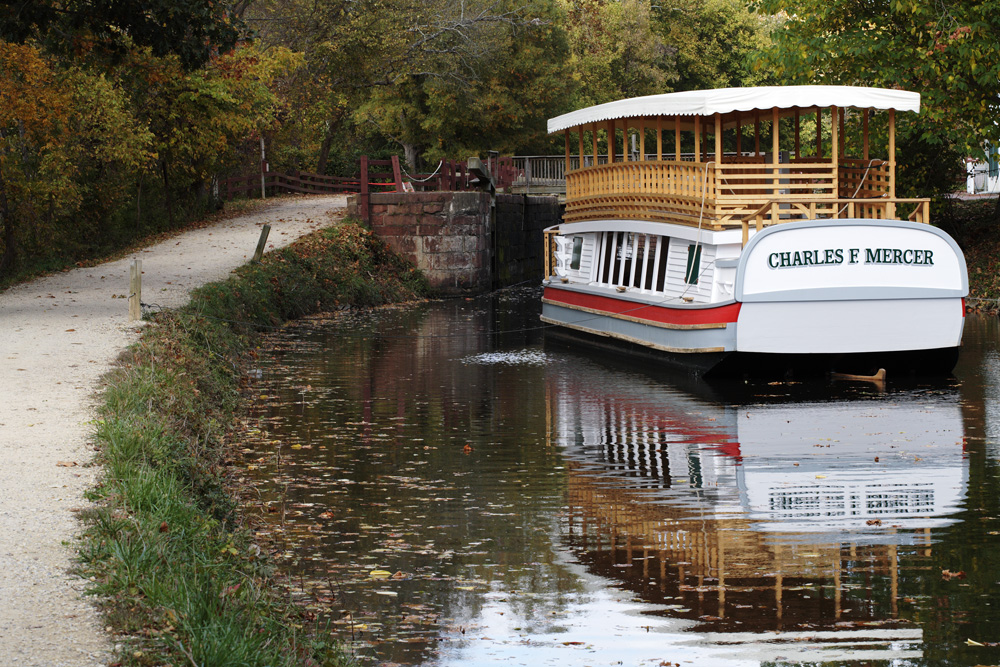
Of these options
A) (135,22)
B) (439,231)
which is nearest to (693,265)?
(135,22)

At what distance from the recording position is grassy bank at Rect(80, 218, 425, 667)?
19.6 feet

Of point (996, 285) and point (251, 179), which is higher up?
point (251, 179)

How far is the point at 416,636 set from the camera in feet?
23.1

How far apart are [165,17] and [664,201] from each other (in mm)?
8429

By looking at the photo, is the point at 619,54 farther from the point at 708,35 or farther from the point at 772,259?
the point at 772,259

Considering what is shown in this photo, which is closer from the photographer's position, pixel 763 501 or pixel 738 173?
pixel 763 501

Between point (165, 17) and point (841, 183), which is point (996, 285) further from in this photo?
point (165, 17)

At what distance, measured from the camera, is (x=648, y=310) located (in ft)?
65.1

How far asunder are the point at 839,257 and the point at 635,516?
26.6 feet

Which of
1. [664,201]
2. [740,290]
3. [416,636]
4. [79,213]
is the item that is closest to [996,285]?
[664,201]

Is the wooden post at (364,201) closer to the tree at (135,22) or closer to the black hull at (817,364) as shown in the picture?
the tree at (135,22)

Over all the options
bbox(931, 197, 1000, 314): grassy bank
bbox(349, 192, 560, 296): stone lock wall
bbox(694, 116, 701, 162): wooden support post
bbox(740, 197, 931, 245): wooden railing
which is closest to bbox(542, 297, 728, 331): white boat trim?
bbox(740, 197, 931, 245): wooden railing

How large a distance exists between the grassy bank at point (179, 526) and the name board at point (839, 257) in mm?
7657

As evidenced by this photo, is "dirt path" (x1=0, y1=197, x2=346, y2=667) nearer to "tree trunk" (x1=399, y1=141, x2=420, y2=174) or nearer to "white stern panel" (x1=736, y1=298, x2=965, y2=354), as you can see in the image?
"white stern panel" (x1=736, y1=298, x2=965, y2=354)
